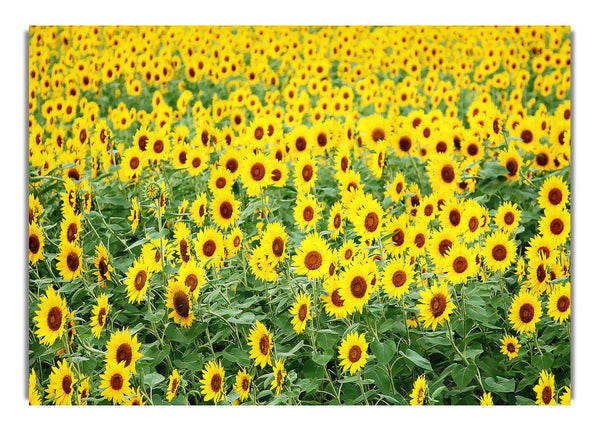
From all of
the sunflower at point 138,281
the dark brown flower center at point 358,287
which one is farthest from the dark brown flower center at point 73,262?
the dark brown flower center at point 358,287

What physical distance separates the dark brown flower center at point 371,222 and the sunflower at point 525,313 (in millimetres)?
607

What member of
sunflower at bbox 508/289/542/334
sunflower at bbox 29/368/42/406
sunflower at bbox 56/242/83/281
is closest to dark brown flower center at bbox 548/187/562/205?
sunflower at bbox 508/289/542/334

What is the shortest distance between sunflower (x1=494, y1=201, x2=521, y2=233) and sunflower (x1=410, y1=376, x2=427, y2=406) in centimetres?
69

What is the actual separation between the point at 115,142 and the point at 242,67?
719 mm

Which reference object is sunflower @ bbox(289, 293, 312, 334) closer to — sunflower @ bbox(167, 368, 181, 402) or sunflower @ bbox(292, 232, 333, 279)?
sunflower @ bbox(292, 232, 333, 279)

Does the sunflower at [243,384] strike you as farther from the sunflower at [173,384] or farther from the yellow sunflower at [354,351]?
the yellow sunflower at [354,351]

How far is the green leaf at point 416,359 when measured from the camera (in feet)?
7.68

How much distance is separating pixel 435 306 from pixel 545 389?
21.1 inches

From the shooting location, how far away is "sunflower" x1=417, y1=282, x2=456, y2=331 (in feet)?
7.77

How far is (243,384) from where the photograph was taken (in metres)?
2.43

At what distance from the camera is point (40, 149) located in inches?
A: 107

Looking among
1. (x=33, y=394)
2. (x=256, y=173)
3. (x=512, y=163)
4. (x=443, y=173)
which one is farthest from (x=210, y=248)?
(x=512, y=163)

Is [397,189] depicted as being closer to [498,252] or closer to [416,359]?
[498,252]
